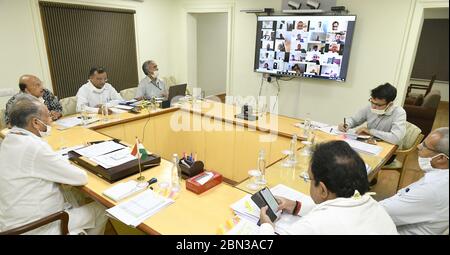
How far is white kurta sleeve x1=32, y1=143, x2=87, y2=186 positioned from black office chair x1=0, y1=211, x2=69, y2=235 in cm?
20

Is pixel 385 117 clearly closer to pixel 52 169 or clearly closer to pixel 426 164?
pixel 426 164

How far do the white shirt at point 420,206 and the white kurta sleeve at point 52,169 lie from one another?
70.6 inches

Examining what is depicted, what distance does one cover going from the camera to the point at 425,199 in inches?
50.9

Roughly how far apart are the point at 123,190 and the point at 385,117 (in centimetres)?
255

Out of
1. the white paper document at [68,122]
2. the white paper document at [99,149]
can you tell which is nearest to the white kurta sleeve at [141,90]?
the white paper document at [68,122]

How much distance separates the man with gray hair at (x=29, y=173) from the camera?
60.9 inches

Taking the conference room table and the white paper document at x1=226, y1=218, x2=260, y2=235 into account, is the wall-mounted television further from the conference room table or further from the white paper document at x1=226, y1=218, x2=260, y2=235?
the white paper document at x1=226, y1=218, x2=260, y2=235

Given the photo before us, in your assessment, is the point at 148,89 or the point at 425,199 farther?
the point at 148,89

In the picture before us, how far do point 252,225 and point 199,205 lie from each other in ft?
1.10

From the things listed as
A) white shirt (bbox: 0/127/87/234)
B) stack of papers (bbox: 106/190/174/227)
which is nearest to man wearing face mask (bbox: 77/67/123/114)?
white shirt (bbox: 0/127/87/234)

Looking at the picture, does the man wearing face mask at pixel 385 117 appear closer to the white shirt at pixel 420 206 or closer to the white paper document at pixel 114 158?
the white shirt at pixel 420 206

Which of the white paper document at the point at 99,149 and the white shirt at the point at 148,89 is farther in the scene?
the white shirt at the point at 148,89

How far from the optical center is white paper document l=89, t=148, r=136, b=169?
6.10 ft

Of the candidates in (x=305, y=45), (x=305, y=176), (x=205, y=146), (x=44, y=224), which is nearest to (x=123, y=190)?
(x=44, y=224)
